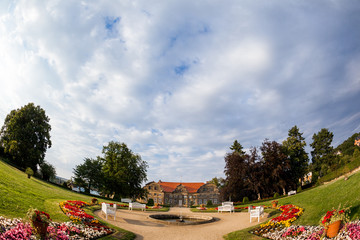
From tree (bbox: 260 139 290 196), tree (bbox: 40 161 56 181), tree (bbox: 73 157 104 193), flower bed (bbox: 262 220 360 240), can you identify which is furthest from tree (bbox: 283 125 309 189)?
tree (bbox: 40 161 56 181)

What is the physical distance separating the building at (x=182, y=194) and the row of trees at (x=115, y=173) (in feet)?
102

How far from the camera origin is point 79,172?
4559 cm

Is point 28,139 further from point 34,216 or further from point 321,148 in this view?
point 321,148

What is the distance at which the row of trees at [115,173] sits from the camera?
4094 cm

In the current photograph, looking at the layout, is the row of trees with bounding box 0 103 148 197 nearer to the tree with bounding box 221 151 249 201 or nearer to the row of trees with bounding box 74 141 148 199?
the row of trees with bounding box 74 141 148 199

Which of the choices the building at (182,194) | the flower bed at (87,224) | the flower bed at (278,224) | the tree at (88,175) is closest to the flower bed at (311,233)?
the flower bed at (278,224)

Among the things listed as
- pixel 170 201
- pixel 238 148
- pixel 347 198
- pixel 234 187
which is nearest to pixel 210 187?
pixel 170 201

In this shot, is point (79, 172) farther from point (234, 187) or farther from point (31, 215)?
point (31, 215)

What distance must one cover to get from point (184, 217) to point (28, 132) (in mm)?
33205

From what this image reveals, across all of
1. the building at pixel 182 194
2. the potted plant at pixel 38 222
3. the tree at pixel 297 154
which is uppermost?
the tree at pixel 297 154

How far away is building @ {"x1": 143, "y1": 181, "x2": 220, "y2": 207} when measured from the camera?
73812 millimetres

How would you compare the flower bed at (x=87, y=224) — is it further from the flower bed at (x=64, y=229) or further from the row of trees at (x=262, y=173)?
the row of trees at (x=262, y=173)

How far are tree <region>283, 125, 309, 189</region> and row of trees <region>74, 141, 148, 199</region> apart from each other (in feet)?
96.4

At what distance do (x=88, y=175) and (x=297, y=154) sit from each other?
144 ft
